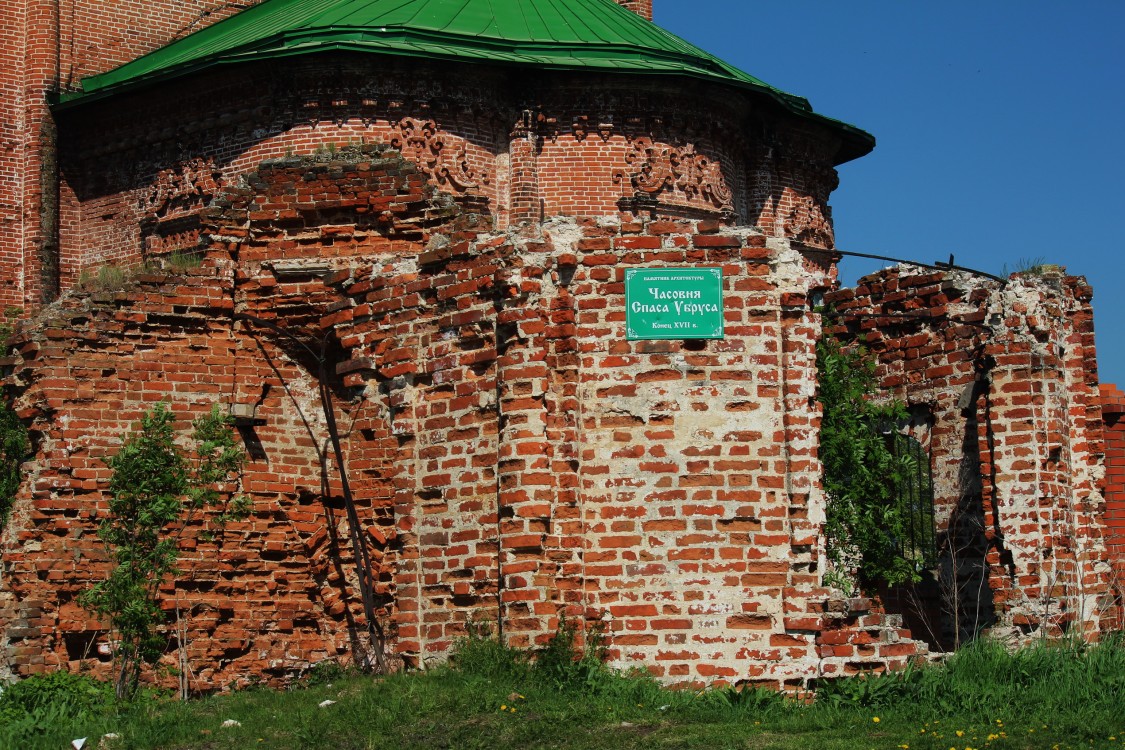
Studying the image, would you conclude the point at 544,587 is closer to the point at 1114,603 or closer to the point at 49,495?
the point at 49,495

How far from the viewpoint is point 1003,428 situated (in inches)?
450

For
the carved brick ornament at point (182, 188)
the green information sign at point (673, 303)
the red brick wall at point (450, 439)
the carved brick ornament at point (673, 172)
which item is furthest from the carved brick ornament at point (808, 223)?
the green information sign at point (673, 303)

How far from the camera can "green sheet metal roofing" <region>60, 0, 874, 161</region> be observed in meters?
19.2

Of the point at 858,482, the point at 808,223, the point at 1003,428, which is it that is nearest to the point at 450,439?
the point at 858,482

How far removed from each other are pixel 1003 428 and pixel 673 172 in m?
9.45

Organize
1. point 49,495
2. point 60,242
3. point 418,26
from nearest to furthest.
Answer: point 49,495 < point 418,26 < point 60,242

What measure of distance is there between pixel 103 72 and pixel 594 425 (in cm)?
1574

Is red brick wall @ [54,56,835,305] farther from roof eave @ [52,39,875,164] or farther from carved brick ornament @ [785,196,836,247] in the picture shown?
carved brick ornament @ [785,196,836,247]

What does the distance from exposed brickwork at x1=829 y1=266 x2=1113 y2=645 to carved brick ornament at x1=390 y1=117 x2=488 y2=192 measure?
311 inches

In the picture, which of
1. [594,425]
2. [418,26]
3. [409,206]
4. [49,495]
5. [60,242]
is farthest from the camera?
[60,242]

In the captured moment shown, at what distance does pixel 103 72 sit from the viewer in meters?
22.8

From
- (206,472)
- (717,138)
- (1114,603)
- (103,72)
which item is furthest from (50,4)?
(1114,603)

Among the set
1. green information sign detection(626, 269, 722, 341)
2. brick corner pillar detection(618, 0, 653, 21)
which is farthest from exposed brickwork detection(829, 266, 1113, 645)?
brick corner pillar detection(618, 0, 653, 21)

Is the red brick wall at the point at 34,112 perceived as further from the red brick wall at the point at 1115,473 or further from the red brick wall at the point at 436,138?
the red brick wall at the point at 1115,473
